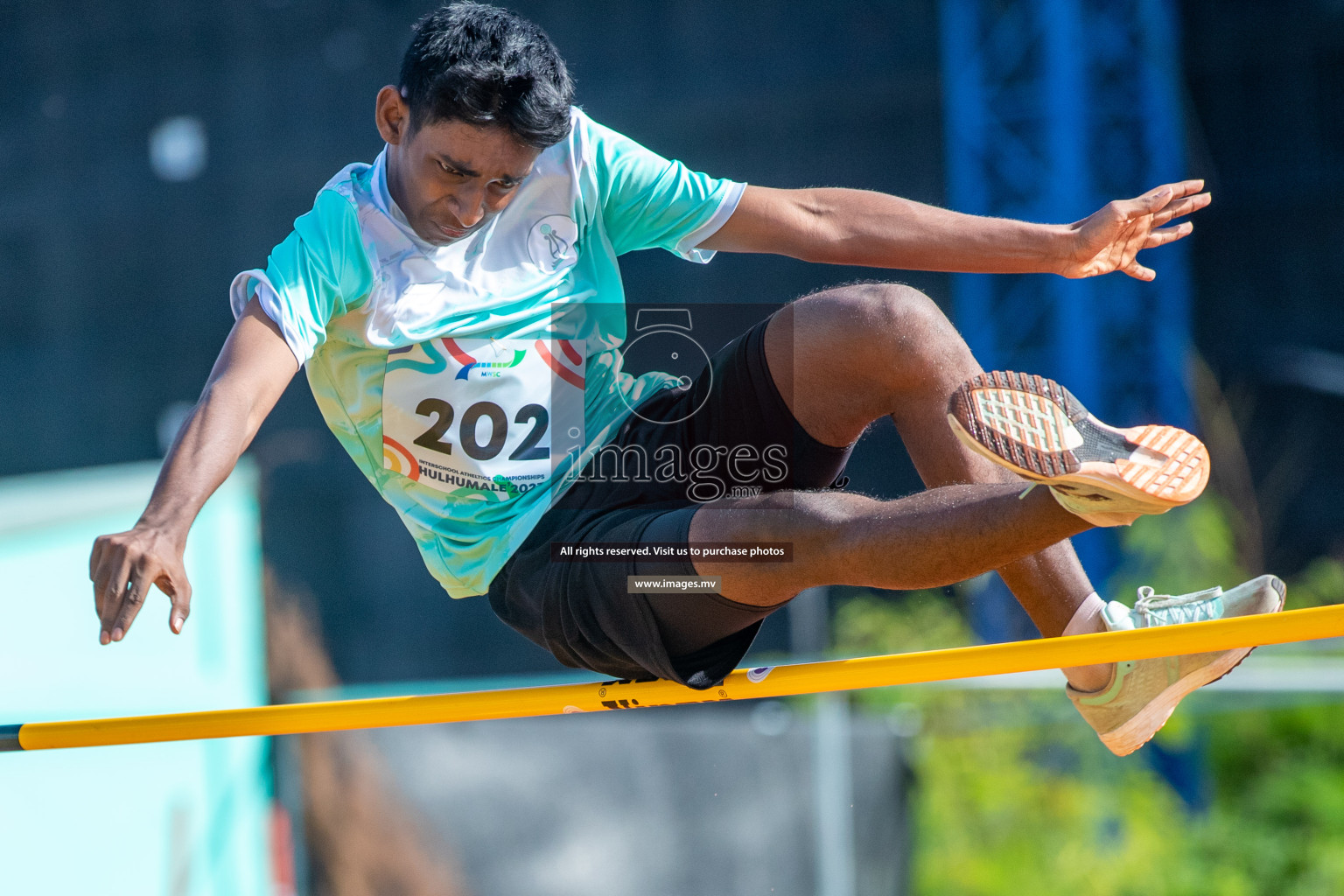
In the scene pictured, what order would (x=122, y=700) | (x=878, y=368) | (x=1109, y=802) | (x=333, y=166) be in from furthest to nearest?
(x=333, y=166), (x=1109, y=802), (x=122, y=700), (x=878, y=368)

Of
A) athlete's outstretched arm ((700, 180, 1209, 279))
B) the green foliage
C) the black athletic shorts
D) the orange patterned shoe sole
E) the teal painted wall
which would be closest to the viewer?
the orange patterned shoe sole

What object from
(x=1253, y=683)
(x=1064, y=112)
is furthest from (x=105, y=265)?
(x=1253, y=683)

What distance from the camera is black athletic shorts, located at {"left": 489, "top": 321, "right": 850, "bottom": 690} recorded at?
4.77 feet

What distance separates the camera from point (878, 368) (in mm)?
1419

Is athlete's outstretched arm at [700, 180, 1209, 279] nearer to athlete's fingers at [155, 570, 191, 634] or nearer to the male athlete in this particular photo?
the male athlete

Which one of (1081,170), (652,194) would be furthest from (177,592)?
(1081,170)

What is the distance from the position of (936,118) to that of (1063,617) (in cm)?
340

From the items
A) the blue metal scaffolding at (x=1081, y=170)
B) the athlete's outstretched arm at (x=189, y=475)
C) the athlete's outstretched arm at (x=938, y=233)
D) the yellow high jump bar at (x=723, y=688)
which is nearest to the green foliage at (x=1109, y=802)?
the blue metal scaffolding at (x=1081, y=170)

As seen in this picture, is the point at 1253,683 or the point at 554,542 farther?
the point at 1253,683

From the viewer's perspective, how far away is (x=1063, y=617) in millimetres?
1530

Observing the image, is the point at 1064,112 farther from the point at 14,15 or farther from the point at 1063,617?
the point at 14,15

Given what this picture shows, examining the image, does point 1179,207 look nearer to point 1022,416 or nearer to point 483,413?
point 1022,416

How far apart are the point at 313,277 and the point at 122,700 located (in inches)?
89.5

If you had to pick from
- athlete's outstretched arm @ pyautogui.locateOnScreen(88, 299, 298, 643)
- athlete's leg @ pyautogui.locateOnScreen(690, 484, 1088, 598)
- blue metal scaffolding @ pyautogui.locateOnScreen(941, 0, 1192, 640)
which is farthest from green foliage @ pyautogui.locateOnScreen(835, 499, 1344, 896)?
athlete's outstretched arm @ pyautogui.locateOnScreen(88, 299, 298, 643)
